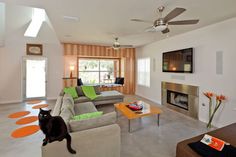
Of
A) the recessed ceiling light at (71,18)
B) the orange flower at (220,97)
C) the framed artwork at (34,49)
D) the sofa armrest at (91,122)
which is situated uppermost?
the recessed ceiling light at (71,18)

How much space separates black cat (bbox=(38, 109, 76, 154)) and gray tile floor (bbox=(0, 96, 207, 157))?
40.7 inches

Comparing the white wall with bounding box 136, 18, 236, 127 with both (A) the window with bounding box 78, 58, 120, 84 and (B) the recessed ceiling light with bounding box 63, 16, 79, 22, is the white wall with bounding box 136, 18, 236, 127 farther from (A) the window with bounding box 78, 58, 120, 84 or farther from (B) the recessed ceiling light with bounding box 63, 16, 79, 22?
(A) the window with bounding box 78, 58, 120, 84

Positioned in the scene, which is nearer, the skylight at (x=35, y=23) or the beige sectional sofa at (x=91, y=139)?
the beige sectional sofa at (x=91, y=139)

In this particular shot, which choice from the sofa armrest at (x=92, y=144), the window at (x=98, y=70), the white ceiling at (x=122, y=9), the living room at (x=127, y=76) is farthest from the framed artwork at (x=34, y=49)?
the sofa armrest at (x=92, y=144)

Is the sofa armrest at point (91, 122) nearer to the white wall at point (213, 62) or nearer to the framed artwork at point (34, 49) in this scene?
the white wall at point (213, 62)

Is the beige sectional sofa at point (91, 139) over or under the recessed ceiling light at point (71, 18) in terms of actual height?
under

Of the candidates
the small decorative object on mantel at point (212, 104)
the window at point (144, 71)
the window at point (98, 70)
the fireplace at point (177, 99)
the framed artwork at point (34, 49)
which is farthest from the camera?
the window at point (98, 70)

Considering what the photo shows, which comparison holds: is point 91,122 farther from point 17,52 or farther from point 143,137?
point 17,52

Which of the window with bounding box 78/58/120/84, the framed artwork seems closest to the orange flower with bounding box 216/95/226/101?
the window with bounding box 78/58/120/84

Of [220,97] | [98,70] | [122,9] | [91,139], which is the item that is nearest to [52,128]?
[91,139]

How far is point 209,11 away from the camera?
8.49 feet

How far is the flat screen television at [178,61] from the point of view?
152 inches

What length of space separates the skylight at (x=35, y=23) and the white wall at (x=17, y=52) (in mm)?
134

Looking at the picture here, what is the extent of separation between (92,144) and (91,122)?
296 mm
